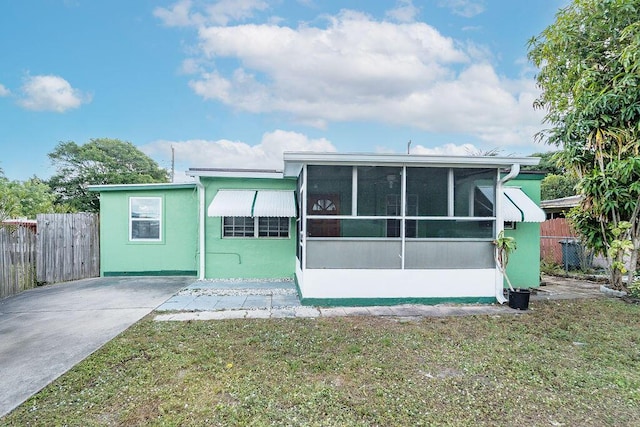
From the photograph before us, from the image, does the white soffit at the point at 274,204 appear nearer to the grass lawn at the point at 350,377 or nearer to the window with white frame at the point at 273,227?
the window with white frame at the point at 273,227

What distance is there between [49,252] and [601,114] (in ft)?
53.4

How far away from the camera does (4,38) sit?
12.6 metres

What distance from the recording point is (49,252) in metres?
9.89

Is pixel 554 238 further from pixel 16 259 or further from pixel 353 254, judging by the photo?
pixel 16 259

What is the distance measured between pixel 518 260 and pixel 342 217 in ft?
20.2

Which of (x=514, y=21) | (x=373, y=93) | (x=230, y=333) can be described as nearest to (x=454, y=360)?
(x=230, y=333)

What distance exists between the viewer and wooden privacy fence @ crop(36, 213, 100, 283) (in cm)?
980

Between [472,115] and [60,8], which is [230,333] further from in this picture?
[472,115]

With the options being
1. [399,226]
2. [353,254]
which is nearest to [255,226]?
Answer: [353,254]

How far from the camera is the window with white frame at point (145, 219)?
35.7ft

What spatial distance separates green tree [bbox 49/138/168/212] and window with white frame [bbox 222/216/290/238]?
2140 centimetres

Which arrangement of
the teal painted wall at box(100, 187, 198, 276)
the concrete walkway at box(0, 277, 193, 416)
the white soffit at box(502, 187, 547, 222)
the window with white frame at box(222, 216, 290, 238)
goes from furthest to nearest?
the teal painted wall at box(100, 187, 198, 276), the window with white frame at box(222, 216, 290, 238), the white soffit at box(502, 187, 547, 222), the concrete walkway at box(0, 277, 193, 416)

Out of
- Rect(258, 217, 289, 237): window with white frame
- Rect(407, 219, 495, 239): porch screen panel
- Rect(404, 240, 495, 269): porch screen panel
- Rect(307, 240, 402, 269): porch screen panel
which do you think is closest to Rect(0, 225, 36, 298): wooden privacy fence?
Rect(258, 217, 289, 237): window with white frame

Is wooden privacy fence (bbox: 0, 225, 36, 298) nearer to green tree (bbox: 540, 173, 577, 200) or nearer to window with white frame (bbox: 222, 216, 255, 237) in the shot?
window with white frame (bbox: 222, 216, 255, 237)
